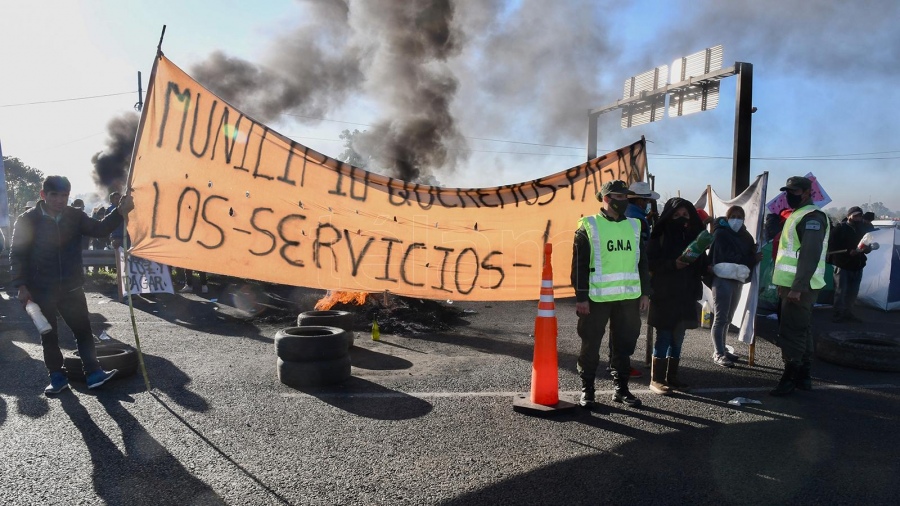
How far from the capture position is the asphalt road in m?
3.45

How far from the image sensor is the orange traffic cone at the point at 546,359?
494 cm

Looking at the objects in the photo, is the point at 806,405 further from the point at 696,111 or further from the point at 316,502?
the point at 696,111

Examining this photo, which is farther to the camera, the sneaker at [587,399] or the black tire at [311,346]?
the black tire at [311,346]

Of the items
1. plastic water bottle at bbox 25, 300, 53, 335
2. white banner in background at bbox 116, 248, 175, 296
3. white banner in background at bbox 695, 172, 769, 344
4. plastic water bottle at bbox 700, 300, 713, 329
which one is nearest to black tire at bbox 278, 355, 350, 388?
plastic water bottle at bbox 25, 300, 53, 335

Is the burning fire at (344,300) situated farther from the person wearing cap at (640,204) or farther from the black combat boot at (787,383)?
the black combat boot at (787,383)

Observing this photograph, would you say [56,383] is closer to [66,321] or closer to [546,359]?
[66,321]

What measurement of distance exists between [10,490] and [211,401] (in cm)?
180

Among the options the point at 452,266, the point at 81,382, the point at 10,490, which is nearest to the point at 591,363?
the point at 452,266

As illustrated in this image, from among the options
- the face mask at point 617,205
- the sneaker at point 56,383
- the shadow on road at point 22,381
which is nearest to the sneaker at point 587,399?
the face mask at point 617,205

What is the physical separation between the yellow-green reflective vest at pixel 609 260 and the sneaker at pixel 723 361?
2383 millimetres

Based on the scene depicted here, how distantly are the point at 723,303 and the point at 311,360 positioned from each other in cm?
452

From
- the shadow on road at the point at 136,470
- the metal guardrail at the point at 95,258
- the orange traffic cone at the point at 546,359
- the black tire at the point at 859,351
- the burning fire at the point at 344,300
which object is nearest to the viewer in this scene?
the shadow on road at the point at 136,470

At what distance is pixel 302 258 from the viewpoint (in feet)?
17.9

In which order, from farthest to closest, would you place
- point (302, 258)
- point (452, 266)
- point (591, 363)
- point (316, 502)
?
point (452, 266) → point (302, 258) → point (591, 363) → point (316, 502)
